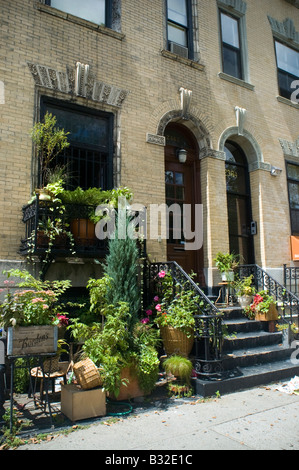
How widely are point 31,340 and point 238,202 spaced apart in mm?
7358

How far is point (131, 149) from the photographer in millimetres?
7934

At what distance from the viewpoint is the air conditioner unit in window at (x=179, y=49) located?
9.18 m

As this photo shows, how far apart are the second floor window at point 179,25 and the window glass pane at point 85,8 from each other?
183 centimetres

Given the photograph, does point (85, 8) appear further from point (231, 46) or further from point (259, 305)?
point (259, 305)

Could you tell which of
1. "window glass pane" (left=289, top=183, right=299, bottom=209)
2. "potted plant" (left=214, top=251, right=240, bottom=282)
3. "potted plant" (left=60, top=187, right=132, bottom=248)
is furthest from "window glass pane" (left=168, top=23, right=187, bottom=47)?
"potted plant" (left=214, top=251, right=240, bottom=282)

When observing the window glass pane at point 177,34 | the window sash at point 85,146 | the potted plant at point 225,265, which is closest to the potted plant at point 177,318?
the potted plant at point 225,265

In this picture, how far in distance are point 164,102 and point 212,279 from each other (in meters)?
4.23

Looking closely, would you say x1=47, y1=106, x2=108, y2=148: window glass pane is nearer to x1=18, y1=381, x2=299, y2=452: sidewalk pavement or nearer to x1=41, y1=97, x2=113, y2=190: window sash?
x1=41, y1=97, x2=113, y2=190: window sash

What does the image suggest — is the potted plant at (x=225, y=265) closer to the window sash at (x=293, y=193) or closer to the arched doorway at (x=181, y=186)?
the arched doorway at (x=181, y=186)

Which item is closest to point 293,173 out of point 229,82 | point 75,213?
point 229,82

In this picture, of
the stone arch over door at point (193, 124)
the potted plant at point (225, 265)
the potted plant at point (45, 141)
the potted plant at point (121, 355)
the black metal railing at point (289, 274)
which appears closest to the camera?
the potted plant at point (121, 355)

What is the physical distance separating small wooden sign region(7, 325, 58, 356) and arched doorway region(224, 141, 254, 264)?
644cm

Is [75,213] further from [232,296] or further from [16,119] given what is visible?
[232,296]
